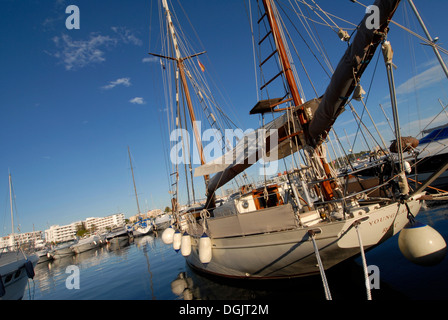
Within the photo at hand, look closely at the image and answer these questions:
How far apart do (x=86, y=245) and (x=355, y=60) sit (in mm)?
54234

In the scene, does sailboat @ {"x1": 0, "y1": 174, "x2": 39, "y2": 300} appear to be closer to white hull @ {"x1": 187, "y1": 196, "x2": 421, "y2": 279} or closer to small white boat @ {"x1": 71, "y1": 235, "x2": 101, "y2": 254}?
white hull @ {"x1": 187, "y1": 196, "x2": 421, "y2": 279}

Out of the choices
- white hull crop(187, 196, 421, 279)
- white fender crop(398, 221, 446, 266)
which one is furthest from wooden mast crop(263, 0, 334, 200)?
white fender crop(398, 221, 446, 266)

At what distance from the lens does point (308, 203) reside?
21.9ft

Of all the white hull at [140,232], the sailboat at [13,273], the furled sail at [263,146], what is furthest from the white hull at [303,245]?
the white hull at [140,232]

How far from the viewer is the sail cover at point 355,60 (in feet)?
13.0

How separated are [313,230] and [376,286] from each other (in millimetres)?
2861

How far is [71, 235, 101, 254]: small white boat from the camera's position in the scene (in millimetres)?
42562

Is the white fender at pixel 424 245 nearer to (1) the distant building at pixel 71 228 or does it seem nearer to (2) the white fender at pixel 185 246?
(2) the white fender at pixel 185 246

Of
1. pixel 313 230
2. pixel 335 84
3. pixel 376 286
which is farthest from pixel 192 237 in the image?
pixel 335 84

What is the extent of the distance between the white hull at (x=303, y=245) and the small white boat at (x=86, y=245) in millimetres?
47331

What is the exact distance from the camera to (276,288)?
25.3 ft

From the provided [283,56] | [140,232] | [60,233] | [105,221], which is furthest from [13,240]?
[105,221]

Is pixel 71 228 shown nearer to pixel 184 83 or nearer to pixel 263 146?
pixel 184 83
